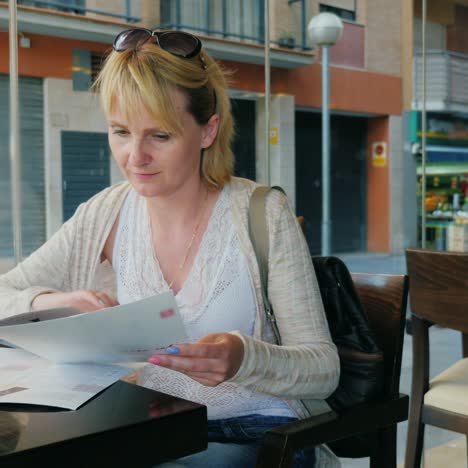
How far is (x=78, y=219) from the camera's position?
5.03ft

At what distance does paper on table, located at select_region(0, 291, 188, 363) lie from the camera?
2.79ft

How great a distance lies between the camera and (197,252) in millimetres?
1394

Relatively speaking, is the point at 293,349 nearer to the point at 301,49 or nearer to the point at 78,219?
the point at 78,219

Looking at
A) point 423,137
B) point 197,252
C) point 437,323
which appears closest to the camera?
point 197,252

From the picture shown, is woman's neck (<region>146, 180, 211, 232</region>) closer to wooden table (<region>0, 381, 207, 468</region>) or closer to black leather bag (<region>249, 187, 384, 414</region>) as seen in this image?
black leather bag (<region>249, 187, 384, 414</region>)

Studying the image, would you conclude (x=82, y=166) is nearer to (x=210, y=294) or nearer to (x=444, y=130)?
(x=210, y=294)

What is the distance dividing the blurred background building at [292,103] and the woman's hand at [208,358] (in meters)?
1.06

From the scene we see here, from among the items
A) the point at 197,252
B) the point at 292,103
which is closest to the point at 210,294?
the point at 197,252

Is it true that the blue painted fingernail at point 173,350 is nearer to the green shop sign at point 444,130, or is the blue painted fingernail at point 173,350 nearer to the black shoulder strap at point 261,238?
the black shoulder strap at point 261,238

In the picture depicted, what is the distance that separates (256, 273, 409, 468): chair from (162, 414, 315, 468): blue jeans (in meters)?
0.13

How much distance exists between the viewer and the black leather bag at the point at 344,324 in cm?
121

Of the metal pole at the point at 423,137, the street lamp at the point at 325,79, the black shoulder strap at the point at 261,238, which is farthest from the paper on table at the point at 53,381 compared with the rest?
the metal pole at the point at 423,137

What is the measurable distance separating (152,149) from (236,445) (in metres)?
0.58

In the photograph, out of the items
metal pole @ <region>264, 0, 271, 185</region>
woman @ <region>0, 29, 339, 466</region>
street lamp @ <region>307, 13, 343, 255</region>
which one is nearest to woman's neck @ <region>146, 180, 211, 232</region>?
woman @ <region>0, 29, 339, 466</region>
